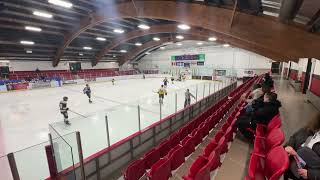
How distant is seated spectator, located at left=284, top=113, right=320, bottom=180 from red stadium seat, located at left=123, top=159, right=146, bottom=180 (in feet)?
7.19

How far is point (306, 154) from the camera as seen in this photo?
182 centimetres

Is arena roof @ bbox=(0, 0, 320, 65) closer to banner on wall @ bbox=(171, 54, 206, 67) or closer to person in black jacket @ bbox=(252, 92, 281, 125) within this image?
person in black jacket @ bbox=(252, 92, 281, 125)

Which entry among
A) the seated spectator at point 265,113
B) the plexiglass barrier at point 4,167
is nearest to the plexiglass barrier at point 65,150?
the plexiglass barrier at point 4,167

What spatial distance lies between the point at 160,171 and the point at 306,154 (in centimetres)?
187

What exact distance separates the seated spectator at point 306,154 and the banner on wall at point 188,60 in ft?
96.1

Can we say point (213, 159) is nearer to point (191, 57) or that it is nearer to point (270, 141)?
point (270, 141)

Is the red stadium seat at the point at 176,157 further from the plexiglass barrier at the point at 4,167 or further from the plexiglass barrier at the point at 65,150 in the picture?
the plexiglass barrier at the point at 4,167

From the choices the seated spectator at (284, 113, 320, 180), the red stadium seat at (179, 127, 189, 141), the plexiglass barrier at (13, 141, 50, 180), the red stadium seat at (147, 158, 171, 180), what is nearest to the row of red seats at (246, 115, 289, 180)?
the seated spectator at (284, 113, 320, 180)

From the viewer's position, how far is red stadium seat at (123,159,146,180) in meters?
2.85

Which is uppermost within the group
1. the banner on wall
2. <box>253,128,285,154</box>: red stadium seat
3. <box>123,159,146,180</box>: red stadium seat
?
the banner on wall

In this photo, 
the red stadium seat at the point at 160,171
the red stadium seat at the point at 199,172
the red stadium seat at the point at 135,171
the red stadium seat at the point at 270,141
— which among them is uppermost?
the red stadium seat at the point at 270,141

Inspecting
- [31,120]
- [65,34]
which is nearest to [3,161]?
[31,120]

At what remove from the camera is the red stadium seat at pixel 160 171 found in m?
2.56

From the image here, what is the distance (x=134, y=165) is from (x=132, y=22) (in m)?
15.3
